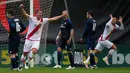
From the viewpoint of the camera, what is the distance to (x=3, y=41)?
23.0 metres

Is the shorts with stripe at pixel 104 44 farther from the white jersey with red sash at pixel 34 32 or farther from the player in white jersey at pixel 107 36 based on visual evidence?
the white jersey with red sash at pixel 34 32

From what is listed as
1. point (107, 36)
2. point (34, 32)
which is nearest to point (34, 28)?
point (34, 32)

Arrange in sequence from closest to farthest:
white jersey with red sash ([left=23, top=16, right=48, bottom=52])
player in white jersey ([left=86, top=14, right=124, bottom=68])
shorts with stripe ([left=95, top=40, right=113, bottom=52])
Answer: white jersey with red sash ([left=23, top=16, right=48, bottom=52]), player in white jersey ([left=86, top=14, right=124, bottom=68]), shorts with stripe ([left=95, top=40, right=113, bottom=52])

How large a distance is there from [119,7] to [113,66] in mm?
2577

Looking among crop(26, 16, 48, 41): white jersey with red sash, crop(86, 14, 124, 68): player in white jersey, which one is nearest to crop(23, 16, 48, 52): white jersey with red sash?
crop(26, 16, 48, 41): white jersey with red sash

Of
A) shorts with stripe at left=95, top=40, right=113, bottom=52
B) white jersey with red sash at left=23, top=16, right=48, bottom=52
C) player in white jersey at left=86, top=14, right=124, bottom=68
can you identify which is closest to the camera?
white jersey with red sash at left=23, top=16, right=48, bottom=52

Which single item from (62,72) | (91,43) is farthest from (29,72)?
(91,43)

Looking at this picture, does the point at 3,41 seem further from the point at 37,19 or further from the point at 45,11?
the point at 37,19

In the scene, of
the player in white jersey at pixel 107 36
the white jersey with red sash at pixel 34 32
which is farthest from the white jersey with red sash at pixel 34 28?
the player in white jersey at pixel 107 36

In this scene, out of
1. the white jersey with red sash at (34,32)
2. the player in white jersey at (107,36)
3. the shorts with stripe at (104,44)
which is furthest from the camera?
the shorts with stripe at (104,44)

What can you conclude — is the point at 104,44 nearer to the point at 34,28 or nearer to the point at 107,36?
the point at 107,36

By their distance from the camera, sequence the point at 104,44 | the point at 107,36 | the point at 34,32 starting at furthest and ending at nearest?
the point at 104,44 < the point at 107,36 < the point at 34,32

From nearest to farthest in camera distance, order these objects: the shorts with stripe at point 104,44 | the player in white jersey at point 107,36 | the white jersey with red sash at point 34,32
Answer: the white jersey with red sash at point 34,32, the player in white jersey at point 107,36, the shorts with stripe at point 104,44

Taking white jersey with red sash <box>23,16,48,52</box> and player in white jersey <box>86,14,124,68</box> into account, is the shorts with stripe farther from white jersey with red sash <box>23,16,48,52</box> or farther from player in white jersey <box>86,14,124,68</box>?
white jersey with red sash <box>23,16,48,52</box>
